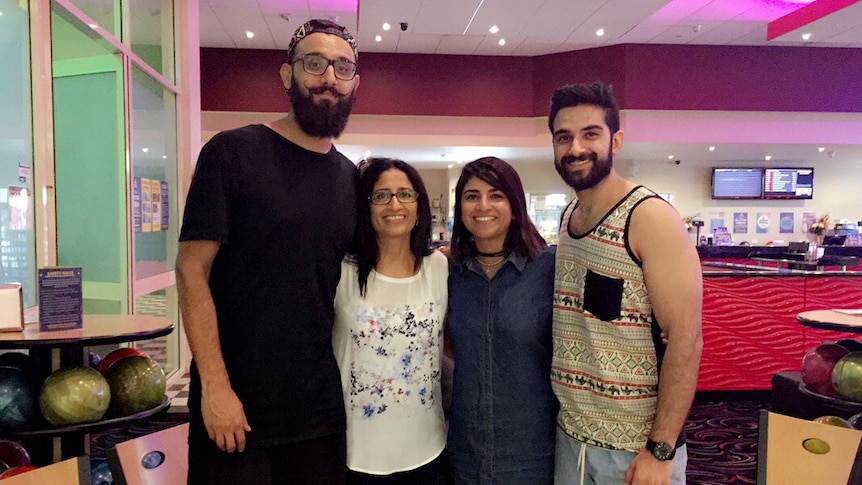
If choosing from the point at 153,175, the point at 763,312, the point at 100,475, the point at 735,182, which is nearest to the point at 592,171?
the point at 100,475

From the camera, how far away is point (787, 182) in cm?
1129

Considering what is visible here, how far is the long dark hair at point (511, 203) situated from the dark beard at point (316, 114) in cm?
45

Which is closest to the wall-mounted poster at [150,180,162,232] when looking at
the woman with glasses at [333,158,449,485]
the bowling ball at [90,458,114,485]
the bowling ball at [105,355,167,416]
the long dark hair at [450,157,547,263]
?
the bowling ball at [90,458,114,485]

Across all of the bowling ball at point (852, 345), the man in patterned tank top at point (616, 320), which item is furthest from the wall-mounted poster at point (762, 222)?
the man in patterned tank top at point (616, 320)

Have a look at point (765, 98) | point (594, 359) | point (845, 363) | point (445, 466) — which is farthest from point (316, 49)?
point (765, 98)

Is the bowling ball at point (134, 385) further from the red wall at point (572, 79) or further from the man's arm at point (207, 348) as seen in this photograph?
the red wall at point (572, 79)

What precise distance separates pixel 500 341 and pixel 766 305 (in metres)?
4.20

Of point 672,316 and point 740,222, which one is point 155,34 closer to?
point 672,316

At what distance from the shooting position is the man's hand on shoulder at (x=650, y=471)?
1.63 meters

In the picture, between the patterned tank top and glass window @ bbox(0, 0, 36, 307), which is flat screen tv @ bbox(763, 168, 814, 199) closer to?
the patterned tank top

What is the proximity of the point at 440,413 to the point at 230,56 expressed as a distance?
9.34 meters

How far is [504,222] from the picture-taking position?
190 centimetres

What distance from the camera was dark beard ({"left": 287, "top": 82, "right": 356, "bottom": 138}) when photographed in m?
1.85

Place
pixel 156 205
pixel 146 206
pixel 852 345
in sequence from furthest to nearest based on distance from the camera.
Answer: pixel 156 205, pixel 146 206, pixel 852 345
